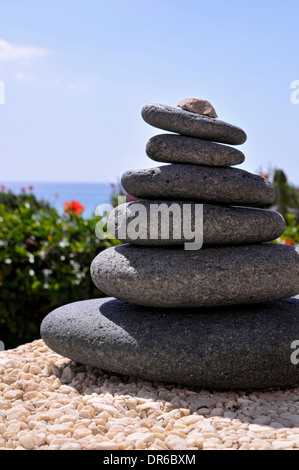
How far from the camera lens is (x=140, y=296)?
4.47m

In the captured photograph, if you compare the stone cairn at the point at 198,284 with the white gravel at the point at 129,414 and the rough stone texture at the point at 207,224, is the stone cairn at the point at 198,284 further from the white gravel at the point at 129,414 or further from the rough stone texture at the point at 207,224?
the white gravel at the point at 129,414

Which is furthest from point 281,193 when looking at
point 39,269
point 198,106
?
point 198,106

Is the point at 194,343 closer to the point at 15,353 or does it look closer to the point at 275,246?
the point at 275,246

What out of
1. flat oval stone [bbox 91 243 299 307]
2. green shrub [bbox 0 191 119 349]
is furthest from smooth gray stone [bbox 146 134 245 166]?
green shrub [bbox 0 191 119 349]

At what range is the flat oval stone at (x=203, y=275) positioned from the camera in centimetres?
434

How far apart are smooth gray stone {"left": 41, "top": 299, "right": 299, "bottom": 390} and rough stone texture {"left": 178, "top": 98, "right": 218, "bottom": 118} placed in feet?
5.76

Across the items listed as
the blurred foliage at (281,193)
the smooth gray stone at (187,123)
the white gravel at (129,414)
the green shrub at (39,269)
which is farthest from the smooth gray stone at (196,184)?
the blurred foliage at (281,193)

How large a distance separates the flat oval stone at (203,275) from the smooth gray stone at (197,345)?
0.55ft

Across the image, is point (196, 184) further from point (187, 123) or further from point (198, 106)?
point (198, 106)

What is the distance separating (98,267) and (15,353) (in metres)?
1.57

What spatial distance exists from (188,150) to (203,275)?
44.1 inches

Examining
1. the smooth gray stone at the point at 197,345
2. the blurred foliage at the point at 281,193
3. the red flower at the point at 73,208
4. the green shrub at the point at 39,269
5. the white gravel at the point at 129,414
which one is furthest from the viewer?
the blurred foliage at the point at 281,193

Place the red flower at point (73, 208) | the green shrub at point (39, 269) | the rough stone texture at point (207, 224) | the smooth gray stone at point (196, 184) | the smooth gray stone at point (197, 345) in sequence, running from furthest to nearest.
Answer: the red flower at point (73, 208) < the green shrub at point (39, 269) < the smooth gray stone at point (196, 184) < the rough stone texture at point (207, 224) < the smooth gray stone at point (197, 345)

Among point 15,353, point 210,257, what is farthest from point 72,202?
point 210,257
